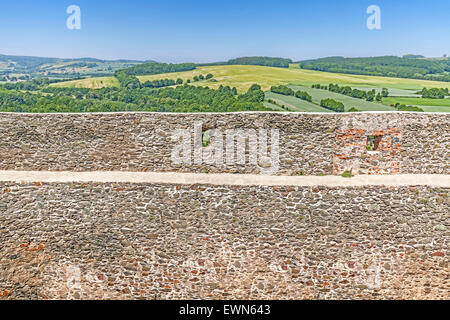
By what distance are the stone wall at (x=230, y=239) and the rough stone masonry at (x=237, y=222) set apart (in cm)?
2

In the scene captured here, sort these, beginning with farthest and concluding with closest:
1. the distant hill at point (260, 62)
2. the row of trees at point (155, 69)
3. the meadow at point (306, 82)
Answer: the row of trees at point (155, 69), the distant hill at point (260, 62), the meadow at point (306, 82)

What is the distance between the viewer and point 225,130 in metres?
8.12

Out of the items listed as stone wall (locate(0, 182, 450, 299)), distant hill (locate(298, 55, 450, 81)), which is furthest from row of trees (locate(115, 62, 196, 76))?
stone wall (locate(0, 182, 450, 299))

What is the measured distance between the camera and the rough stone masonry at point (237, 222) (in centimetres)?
787

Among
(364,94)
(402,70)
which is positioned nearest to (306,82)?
(364,94)

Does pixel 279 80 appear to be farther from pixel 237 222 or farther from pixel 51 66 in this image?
pixel 51 66

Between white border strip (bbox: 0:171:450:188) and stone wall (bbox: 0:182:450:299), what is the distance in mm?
160

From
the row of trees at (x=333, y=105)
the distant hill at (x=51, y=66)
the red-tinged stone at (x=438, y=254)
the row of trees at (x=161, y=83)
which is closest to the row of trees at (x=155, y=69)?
the row of trees at (x=161, y=83)

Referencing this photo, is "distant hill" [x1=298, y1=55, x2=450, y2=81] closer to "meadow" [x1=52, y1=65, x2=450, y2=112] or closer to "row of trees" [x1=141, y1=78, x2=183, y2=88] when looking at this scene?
"meadow" [x1=52, y1=65, x2=450, y2=112]

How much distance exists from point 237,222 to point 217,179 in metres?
1.13

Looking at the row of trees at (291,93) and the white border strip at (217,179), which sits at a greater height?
the row of trees at (291,93)

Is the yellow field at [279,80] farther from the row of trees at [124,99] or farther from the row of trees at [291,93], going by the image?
the row of trees at [291,93]

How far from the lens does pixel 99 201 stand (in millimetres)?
8008
